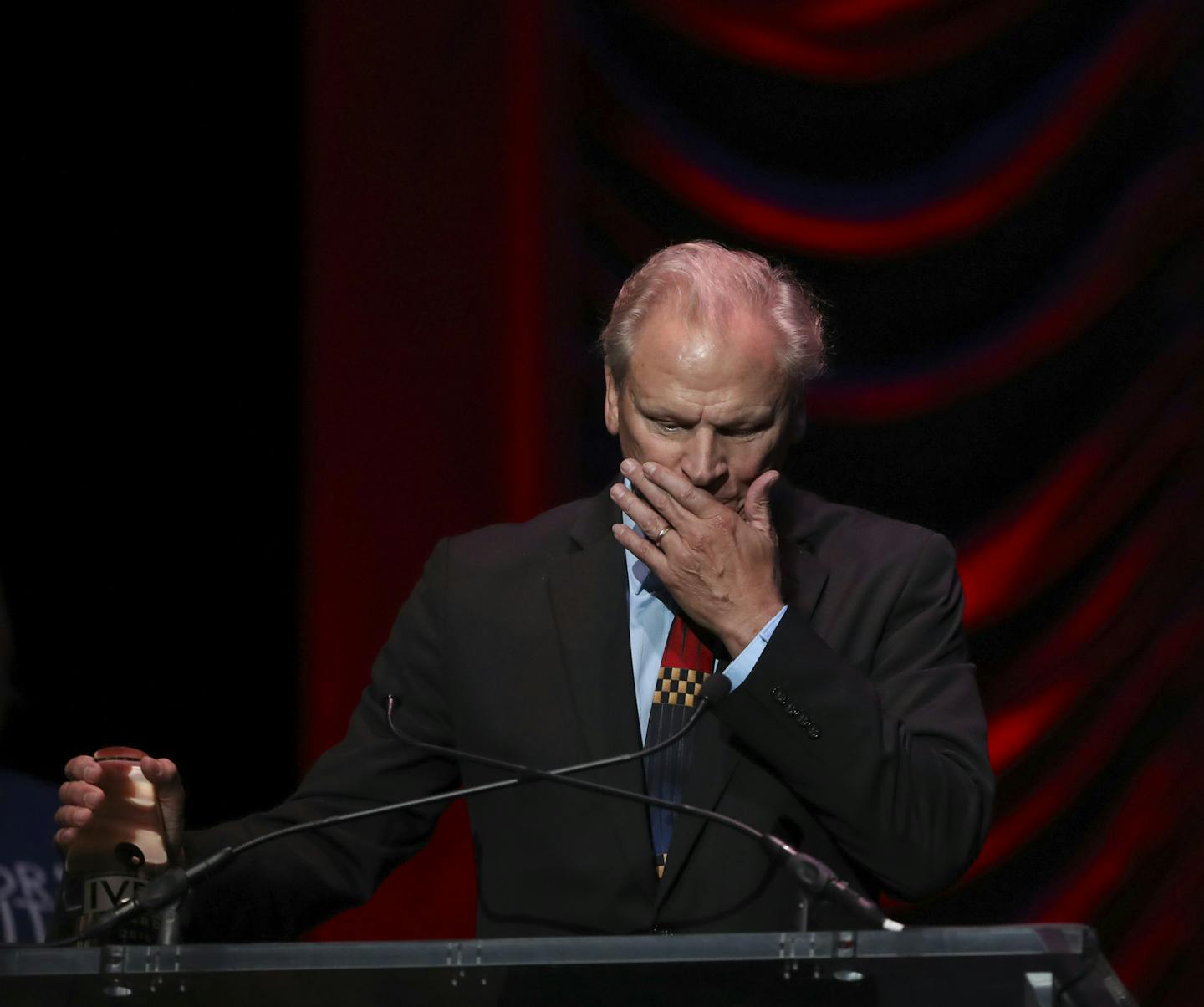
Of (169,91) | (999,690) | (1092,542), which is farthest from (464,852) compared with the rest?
(169,91)

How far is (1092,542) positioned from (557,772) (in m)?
1.79

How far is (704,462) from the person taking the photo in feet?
6.24

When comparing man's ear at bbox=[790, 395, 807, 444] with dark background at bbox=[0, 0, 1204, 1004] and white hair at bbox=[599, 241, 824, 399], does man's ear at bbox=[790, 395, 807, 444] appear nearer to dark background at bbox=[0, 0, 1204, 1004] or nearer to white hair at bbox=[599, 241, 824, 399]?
white hair at bbox=[599, 241, 824, 399]

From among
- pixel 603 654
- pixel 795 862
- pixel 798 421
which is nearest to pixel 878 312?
pixel 798 421

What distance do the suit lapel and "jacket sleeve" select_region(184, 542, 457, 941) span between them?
167mm

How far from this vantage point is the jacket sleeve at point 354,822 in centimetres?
170

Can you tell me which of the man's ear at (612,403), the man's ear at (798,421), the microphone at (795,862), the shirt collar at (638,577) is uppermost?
the man's ear at (612,403)

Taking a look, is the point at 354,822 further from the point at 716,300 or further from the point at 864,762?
the point at 716,300

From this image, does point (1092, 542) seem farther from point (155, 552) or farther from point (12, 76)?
point (12, 76)

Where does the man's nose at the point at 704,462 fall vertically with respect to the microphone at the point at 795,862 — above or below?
above

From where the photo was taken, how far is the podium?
118 centimetres

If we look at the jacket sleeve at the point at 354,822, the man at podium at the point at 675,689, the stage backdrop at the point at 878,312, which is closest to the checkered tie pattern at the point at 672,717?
the man at podium at the point at 675,689

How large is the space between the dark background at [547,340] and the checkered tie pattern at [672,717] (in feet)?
4.13

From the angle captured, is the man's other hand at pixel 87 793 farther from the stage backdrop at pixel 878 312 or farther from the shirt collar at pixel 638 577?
the stage backdrop at pixel 878 312
